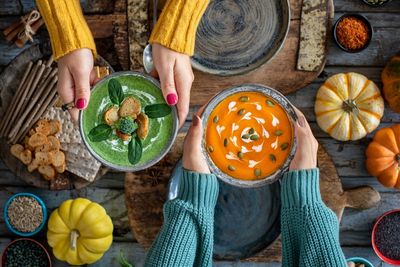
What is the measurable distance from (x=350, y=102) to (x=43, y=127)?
1.87 m

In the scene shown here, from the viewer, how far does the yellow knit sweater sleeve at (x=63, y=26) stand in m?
1.72

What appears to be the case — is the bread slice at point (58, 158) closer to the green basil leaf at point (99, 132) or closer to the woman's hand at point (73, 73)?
the woman's hand at point (73, 73)

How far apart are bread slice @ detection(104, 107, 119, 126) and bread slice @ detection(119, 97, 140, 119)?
24 mm

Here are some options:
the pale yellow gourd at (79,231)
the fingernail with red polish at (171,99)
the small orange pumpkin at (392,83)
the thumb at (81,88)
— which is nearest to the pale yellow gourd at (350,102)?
the small orange pumpkin at (392,83)

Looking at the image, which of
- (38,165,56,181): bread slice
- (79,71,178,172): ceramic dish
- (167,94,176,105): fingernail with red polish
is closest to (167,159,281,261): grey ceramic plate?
(79,71,178,172): ceramic dish

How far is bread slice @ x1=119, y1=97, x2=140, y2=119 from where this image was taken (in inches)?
63.1

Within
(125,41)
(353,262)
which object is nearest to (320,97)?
(353,262)

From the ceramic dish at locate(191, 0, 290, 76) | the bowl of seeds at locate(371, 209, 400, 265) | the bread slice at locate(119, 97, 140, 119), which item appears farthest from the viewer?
the bowl of seeds at locate(371, 209, 400, 265)

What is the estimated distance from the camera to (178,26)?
174 cm

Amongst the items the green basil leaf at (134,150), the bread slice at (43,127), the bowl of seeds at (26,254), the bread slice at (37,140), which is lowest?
the bowl of seeds at (26,254)

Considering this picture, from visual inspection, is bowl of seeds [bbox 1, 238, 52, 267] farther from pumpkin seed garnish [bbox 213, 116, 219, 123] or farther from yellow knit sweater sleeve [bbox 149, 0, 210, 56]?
yellow knit sweater sleeve [bbox 149, 0, 210, 56]

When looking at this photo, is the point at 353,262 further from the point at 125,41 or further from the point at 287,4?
the point at 125,41

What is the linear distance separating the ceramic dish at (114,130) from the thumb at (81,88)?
0.04 meters

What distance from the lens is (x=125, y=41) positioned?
6.94 ft
